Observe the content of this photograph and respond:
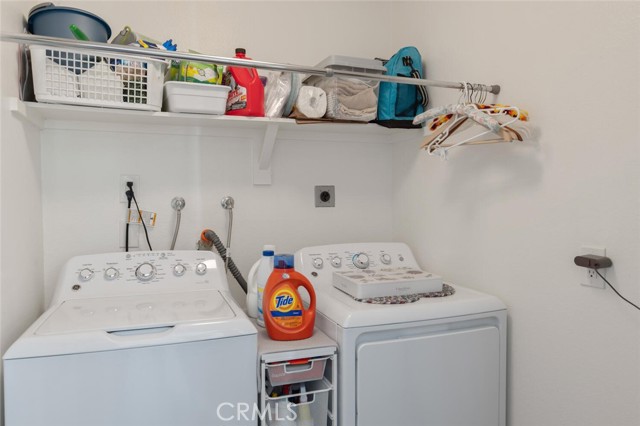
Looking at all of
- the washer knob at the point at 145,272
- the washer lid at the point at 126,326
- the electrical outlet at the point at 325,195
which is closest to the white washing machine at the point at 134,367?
the washer lid at the point at 126,326

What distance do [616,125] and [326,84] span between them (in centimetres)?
112

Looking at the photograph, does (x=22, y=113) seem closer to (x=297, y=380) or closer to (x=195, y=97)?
(x=195, y=97)

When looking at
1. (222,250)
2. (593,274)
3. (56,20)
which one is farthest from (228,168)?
(593,274)

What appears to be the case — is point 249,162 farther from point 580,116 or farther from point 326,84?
point 580,116

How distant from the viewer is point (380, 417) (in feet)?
4.79

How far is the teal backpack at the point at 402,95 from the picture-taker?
200 cm

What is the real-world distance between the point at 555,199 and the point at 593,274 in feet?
0.87

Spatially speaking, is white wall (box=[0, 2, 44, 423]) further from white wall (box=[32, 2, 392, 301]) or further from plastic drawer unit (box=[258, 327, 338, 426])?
plastic drawer unit (box=[258, 327, 338, 426])

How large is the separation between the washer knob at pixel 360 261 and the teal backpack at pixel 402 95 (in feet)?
2.01

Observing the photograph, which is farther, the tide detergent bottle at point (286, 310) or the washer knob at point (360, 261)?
the washer knob at point (360, 261)

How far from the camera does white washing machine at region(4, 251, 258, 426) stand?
1.16 metres

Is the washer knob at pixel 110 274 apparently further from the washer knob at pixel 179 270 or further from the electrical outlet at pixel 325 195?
the electrical outlet at pixel 325 195

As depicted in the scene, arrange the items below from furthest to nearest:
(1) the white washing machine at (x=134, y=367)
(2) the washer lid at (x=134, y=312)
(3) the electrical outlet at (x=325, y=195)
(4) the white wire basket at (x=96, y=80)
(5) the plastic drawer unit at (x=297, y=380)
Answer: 1. (3) the electrical outlet at (x=325, y=195)
2. (4) the white wire basket at (x=96, y=80)
3. (5) the plastic drawer unit at (x=297, y=380)
4. (2) the washer lid at (x=134, y=312)
5. (1) the white washing machine at (x=134, y=367)

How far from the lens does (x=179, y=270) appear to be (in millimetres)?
1764
